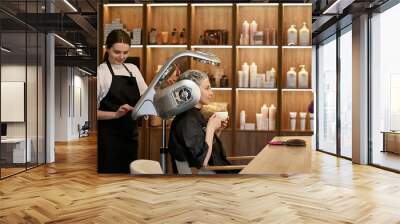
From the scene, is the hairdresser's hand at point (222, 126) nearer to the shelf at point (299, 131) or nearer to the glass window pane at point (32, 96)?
the shelf at point (299, 131)

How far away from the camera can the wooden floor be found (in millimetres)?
3311

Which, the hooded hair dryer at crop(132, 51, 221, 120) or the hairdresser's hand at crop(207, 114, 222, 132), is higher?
the hooded hair dryer at crop(132, 51, 221, 120)

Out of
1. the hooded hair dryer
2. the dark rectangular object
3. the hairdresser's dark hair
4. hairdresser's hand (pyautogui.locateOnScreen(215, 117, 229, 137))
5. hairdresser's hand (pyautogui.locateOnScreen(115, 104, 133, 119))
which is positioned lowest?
the dark rectangular object

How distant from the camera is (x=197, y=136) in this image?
165 inches

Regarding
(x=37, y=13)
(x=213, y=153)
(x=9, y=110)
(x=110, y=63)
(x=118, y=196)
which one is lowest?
(x=118, y=196)

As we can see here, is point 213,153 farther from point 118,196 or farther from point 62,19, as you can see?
point 62,19

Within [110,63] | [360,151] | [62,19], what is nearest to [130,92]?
[110,63]

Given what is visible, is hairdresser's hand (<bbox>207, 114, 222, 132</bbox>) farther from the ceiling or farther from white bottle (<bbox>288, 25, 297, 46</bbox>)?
the ceiling

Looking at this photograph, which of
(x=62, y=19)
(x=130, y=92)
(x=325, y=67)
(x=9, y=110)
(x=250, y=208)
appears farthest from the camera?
(x=325, y=67)

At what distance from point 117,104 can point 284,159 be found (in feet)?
6.02

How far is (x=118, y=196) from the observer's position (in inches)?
162

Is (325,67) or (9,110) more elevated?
(325,67)

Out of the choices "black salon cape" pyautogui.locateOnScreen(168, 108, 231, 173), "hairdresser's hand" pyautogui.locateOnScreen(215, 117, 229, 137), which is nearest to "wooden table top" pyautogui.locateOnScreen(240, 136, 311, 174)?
"black salon cape" pyautogui.locateOnScreen(168, 108, 231, 173)

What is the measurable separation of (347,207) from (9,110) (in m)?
5.09
